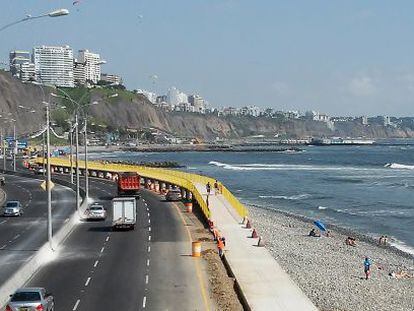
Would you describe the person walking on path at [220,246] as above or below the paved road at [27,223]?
above

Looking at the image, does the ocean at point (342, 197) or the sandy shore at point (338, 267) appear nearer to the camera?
the sandy shore at point (338, 267)

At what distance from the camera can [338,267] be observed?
159 ft

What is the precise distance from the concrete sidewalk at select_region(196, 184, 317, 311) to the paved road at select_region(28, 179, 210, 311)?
6.46ft

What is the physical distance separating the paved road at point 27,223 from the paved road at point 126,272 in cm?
188

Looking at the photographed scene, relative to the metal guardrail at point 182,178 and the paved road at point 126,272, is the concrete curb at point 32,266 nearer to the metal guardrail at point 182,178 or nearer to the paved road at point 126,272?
the paved road at point 126,272

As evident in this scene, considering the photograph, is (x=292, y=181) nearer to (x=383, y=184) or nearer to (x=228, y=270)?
(x=383, y=184)

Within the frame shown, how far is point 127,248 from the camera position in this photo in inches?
1678

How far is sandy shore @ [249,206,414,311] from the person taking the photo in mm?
37344

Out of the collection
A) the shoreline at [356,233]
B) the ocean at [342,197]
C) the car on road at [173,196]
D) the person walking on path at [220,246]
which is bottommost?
the ocean at [342,197]

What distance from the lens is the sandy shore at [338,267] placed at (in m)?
37.3

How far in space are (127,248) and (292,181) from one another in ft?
335

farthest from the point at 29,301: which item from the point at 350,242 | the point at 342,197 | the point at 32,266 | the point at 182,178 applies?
the point at 342,197

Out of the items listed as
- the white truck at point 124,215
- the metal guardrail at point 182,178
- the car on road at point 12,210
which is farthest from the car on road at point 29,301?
the car on road at point 12,210

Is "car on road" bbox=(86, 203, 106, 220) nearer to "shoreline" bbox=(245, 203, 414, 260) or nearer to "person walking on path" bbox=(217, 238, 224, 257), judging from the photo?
"person walking on path" bbox=(217, 238, 224, 257)
